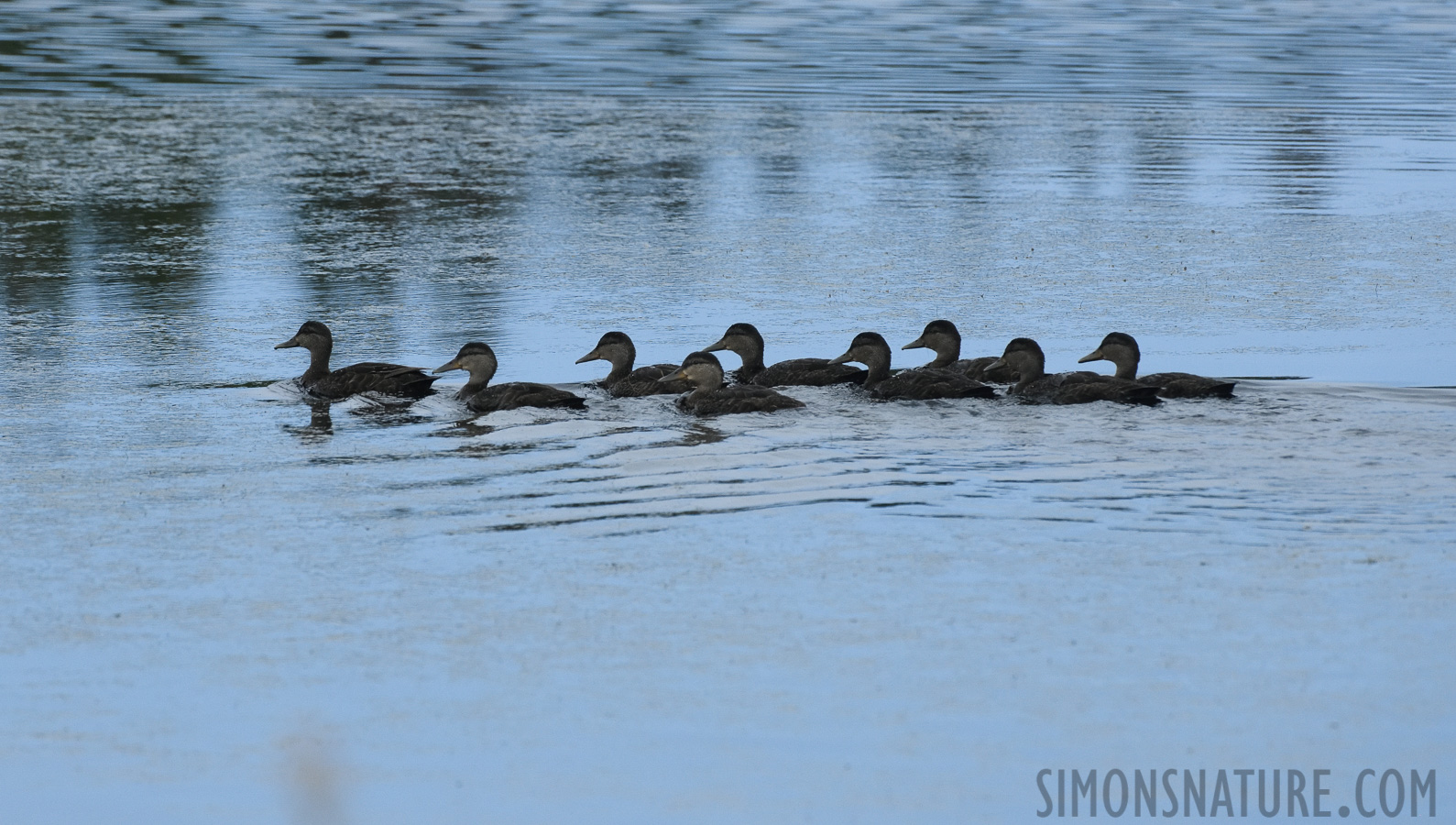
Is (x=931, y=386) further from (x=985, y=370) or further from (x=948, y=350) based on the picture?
(x=948, y=350)

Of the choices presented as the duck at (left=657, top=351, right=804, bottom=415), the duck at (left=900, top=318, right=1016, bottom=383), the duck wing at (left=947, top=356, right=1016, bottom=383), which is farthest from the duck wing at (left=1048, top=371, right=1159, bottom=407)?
the duck at (left=657, top=351, right=804, bottom=415)

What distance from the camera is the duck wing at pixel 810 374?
11.3 m

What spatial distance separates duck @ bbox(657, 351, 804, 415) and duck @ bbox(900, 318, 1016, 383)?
137cm

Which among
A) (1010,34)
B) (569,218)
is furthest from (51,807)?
(1010,34)

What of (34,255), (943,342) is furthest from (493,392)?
(34,255)

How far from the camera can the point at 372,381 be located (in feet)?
36.7

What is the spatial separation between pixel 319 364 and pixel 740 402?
9.27 feet

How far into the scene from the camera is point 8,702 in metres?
6.29

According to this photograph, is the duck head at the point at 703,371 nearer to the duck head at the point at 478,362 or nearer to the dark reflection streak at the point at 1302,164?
the duck head at the point at 478,362

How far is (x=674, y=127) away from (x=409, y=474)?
46.7 feet

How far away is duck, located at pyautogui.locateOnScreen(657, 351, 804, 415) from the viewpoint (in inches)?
418

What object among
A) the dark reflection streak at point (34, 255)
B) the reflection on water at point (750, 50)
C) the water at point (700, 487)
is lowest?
the water at point (700, 487)

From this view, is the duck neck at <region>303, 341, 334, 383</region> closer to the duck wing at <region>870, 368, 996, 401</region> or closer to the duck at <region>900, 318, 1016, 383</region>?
the duck wing at <region>870, 368, 996, 401</region>

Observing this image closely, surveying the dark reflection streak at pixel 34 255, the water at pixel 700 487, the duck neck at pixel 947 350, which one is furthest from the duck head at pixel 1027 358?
the dark reflection streak at pixel 34 255
